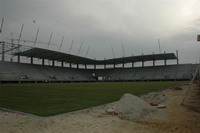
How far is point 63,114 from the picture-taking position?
10.0 metres

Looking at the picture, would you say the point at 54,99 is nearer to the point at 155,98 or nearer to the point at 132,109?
the point at 132,109

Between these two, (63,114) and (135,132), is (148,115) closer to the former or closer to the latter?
(135,132)

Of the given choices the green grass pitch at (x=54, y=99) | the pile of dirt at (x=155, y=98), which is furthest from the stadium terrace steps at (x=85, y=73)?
the pile of dirt at (x=155, y=98)

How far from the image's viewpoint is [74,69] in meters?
88.8

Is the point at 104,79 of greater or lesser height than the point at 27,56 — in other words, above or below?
below

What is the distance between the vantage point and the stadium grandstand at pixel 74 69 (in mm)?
60656

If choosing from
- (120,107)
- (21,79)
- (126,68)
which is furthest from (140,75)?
(120,107)

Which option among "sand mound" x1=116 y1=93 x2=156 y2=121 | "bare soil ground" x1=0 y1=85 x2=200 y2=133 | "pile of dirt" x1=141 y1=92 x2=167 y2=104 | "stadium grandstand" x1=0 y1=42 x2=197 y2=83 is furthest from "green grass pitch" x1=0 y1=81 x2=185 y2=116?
"stadium grandstand" x1=0 y1=42 x2=197 y2=83

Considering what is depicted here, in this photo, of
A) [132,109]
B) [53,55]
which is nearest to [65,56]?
[53,55]

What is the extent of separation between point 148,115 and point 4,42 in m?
56.5

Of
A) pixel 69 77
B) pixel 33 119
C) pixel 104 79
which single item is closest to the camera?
pixel 33 119

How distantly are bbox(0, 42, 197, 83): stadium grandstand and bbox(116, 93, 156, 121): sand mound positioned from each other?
48.2m

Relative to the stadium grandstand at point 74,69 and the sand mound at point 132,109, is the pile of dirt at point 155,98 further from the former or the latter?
the stadium grandstand at point 74,69

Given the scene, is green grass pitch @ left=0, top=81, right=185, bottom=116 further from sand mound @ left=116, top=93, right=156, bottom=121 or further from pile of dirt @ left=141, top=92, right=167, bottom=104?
sand mound @ left=116, top=93, right=156, bottom=121
